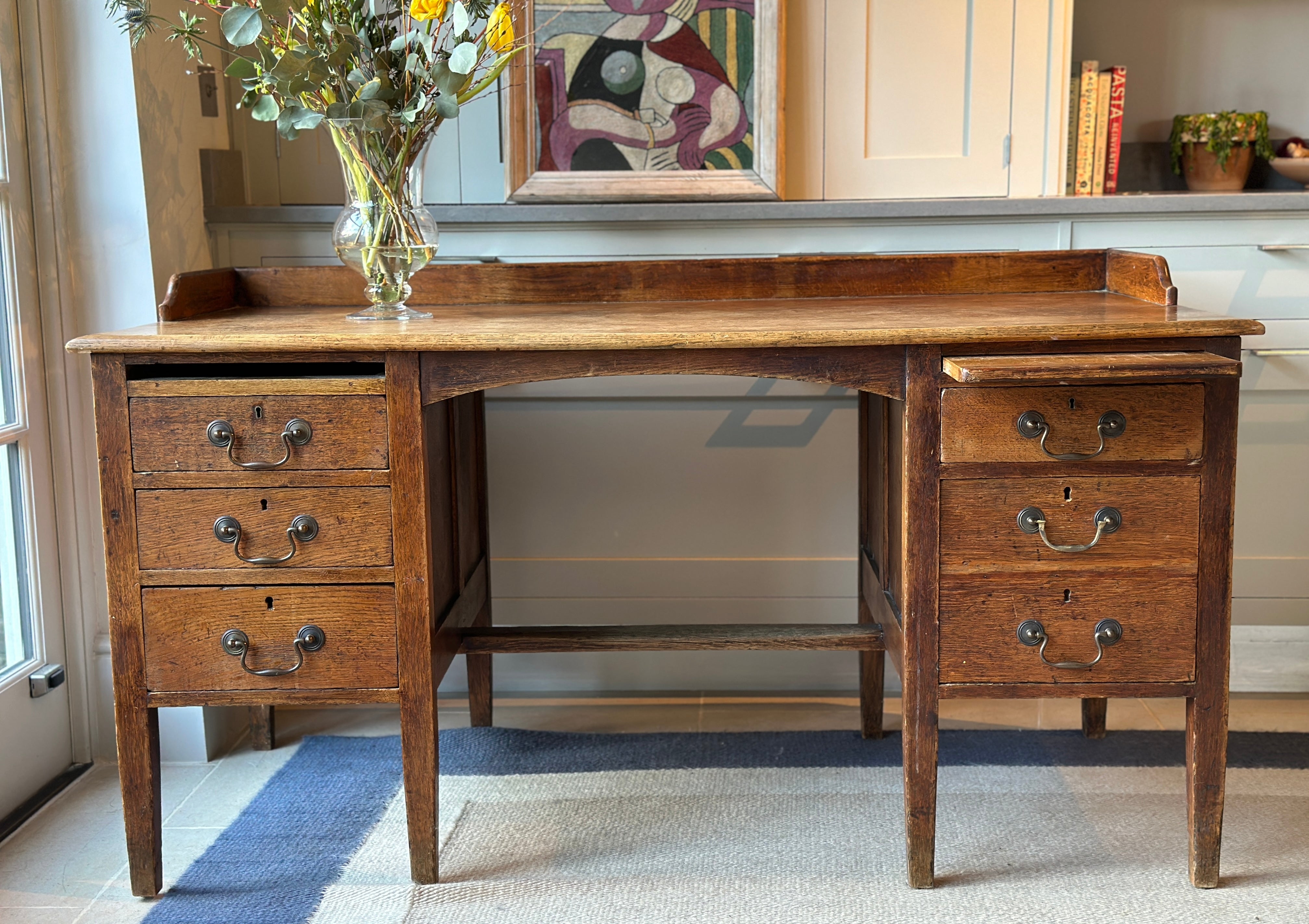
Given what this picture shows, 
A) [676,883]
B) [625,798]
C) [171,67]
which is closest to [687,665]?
[625,798]

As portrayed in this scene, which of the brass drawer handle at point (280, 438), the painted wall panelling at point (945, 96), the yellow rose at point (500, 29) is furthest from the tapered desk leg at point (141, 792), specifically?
the painted wall panelling at point (945, 96)

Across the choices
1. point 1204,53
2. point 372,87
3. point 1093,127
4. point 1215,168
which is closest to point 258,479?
point 372,87

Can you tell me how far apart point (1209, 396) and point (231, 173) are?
1915mm

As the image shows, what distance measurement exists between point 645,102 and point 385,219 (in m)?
0.72

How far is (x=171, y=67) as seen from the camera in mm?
2178

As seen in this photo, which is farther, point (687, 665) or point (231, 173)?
point (687, 665)

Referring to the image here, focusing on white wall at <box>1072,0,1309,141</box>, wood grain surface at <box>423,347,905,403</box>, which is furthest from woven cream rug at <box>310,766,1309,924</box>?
white wall at <box>1072,0,1309,141</box>

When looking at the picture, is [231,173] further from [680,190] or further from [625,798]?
[625,798]

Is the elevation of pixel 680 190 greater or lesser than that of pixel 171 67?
lesser

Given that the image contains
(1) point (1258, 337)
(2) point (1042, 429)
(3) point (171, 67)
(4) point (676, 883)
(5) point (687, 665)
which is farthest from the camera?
(5) point (687, 665)

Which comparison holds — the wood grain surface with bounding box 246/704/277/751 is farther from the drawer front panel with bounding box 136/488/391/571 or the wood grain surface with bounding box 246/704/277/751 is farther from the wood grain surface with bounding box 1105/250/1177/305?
the wood grain surface with bounding box 1105/250/1177/305

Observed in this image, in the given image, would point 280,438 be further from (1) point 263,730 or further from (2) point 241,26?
(1) point 263,730

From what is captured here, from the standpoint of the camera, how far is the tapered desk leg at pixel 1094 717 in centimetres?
223

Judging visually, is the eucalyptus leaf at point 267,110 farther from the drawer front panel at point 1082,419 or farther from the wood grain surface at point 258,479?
the drawer front panel at point 1082,419
